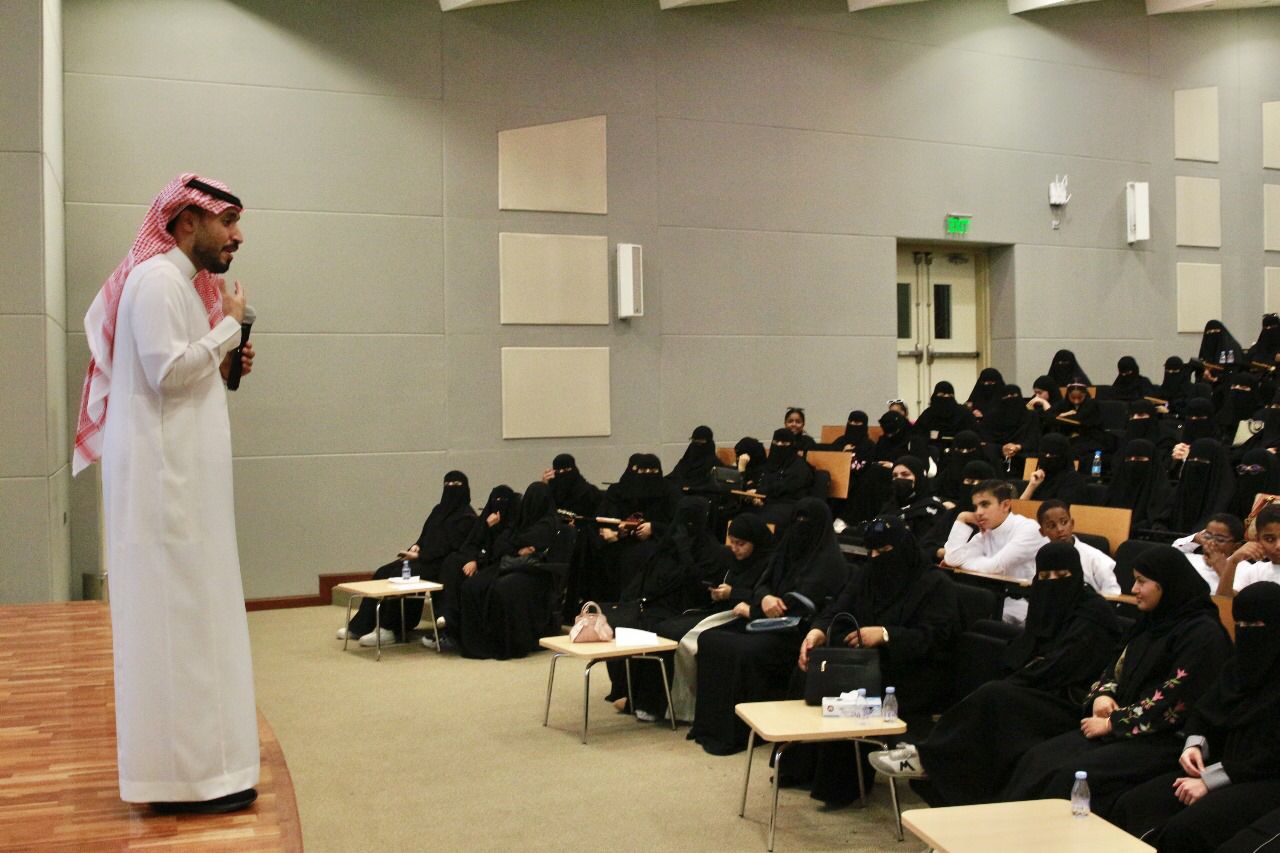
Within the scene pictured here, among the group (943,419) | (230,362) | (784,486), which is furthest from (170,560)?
(943,419)

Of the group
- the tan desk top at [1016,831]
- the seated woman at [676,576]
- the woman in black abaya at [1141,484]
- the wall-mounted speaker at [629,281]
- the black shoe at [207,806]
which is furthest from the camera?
the wall-mounted speaker at [629,281]

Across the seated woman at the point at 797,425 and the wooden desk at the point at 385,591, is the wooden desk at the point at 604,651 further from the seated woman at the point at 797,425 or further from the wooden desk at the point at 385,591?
the seated woman at the point at 797,425

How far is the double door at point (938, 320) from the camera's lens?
571 inches

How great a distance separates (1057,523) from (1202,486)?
2.50m

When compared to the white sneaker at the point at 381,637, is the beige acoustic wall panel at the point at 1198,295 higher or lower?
higher

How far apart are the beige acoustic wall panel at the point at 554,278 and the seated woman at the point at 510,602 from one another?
3.42 metres

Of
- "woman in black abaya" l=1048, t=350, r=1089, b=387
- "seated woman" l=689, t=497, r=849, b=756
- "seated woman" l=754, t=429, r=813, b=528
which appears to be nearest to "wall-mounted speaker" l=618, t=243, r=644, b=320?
"seated woman" l=754, t=429, r=813, b=528

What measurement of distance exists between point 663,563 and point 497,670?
1531mm

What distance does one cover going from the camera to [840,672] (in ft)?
16.7

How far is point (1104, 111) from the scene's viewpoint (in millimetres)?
15016

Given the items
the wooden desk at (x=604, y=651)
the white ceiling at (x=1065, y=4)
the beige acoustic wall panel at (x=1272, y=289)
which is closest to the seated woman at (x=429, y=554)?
the wooden desk at (x=604, y=651)

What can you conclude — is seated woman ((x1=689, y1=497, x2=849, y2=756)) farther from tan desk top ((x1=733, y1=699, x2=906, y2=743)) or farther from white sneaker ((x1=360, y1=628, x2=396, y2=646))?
white sneaker ((x1=360, y1=628, x2=396, y2=646))

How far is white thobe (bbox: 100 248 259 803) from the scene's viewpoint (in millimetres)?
2725

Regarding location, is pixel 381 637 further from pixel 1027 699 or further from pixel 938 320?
pixel 938 320
